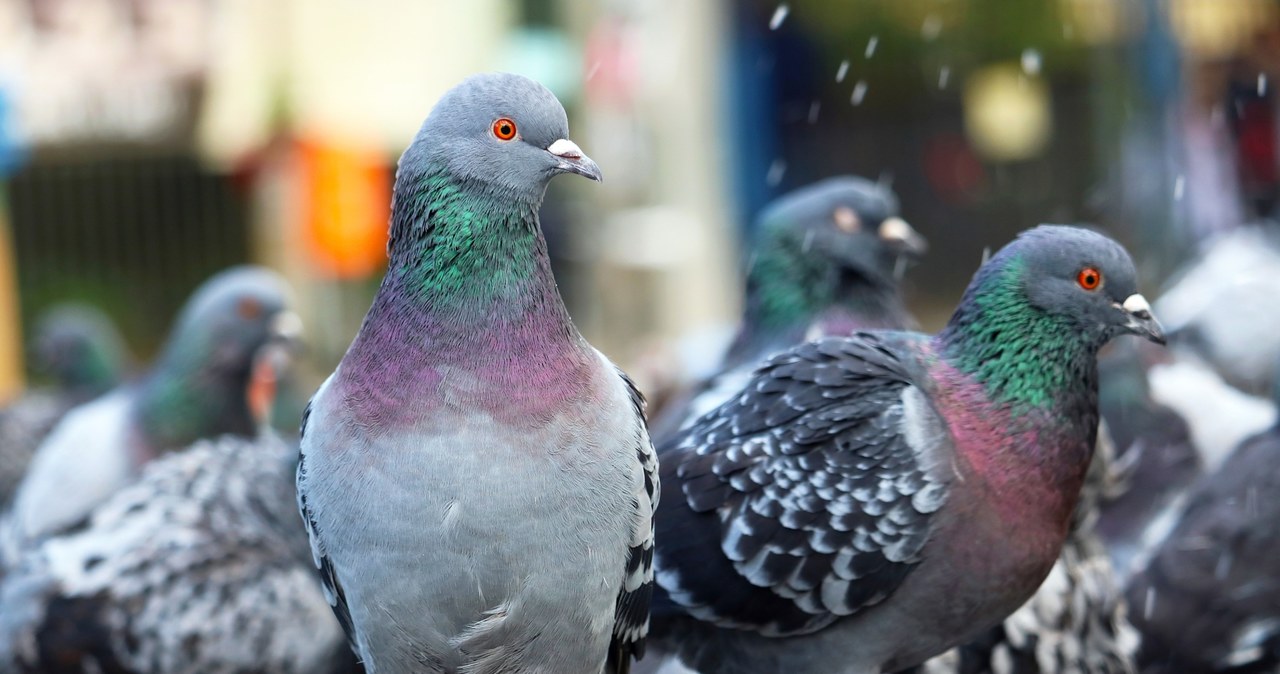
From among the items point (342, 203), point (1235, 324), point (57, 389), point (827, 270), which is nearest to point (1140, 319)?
point (827, 270)

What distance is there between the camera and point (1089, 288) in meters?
3.02

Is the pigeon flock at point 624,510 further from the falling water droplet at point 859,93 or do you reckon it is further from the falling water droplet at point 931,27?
the falling water droplet at point 859,93

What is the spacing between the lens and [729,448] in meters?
3.11

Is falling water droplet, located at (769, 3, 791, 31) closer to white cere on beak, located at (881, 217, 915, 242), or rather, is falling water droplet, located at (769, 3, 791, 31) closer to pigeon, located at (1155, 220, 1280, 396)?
pigeon, located at (1155, 220, 1280, 396)

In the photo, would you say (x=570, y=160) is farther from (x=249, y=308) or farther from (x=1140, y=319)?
(x=249, y=308)

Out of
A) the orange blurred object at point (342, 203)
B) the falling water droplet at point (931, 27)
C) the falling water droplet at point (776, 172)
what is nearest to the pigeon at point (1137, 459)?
the orange blurred object at point (342, 203)

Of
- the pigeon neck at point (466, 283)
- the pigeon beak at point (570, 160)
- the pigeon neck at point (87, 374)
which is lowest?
the pigeon neck at point (87, 374)

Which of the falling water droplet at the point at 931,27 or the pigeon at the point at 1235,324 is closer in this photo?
the pigeon at the point at 1235,324

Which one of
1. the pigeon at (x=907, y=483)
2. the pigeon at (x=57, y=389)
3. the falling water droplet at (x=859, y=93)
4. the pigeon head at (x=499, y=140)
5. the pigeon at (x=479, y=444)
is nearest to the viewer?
the pigeon at (x=479, y=444)

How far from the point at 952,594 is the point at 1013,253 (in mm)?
698

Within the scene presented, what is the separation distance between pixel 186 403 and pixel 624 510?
11.2 feet

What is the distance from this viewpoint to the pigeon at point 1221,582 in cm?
370

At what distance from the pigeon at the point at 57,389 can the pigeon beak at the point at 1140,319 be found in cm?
500

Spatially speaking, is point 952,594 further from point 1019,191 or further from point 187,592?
point 1019,191
